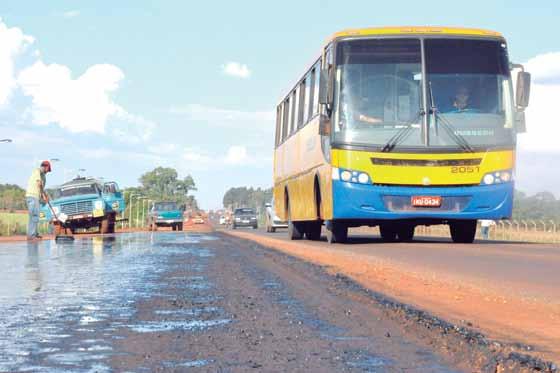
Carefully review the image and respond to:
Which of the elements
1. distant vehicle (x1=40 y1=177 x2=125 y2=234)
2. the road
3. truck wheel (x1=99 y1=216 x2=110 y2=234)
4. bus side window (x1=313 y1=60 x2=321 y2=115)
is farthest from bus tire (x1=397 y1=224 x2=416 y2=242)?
truck wheel (x1=99 y1=216 x2=110 y2=234)

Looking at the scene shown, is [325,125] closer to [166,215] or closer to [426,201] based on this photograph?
[426,201]

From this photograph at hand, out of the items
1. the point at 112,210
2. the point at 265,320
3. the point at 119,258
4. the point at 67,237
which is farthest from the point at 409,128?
the point at 112,210

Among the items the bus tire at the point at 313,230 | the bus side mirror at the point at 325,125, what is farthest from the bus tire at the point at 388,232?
A: the bus side mirror at the point at 325,125

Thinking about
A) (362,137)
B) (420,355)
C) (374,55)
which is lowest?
(420,355)

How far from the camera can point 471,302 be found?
8836mm

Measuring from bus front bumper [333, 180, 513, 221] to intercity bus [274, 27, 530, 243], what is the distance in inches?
0.8

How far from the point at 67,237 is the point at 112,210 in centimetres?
1434

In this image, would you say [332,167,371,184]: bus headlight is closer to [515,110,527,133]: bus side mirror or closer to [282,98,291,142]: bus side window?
[515,110,527,133]: bus side mirror

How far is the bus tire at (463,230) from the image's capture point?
22547mm

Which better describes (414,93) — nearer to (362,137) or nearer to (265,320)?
(362,137)

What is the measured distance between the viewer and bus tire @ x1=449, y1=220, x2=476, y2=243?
22547mm

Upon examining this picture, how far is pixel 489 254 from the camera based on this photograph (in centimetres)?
1736

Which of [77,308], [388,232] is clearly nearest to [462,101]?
[388,232]

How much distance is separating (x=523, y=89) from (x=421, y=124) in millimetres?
2040
